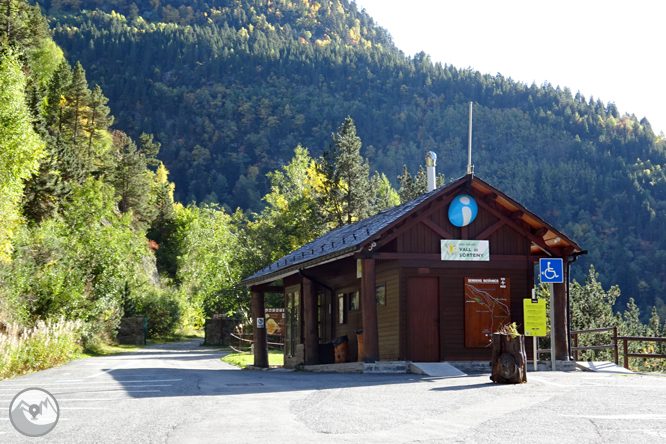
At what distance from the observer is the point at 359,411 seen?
409 inches

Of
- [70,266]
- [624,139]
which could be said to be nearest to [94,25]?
[624,139]

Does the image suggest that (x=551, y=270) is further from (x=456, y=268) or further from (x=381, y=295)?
(x=381, y=295)

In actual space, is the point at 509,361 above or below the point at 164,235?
below

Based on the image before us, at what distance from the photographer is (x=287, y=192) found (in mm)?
63125

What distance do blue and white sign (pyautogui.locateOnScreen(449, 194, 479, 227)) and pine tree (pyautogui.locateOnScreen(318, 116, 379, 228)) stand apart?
3478cm

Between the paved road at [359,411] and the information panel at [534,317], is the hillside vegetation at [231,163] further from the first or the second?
the information panel at [534,317]

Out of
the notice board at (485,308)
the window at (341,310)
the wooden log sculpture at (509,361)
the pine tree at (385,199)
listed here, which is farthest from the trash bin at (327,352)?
the pine tree at (385,199)

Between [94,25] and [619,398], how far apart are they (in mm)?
203402

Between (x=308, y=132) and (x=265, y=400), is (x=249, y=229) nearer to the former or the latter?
(x=265, y=400)

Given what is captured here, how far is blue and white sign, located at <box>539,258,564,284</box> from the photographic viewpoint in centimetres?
1955

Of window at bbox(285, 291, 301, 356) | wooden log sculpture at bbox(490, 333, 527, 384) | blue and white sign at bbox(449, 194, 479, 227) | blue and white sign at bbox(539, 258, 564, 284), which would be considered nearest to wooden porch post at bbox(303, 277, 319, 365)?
window at bbox(285, 291, 301, 356)

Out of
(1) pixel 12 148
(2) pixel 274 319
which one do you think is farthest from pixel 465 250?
(1) pixel 12 148

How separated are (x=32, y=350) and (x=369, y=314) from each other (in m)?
11.0

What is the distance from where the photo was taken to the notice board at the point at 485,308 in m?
20.9
